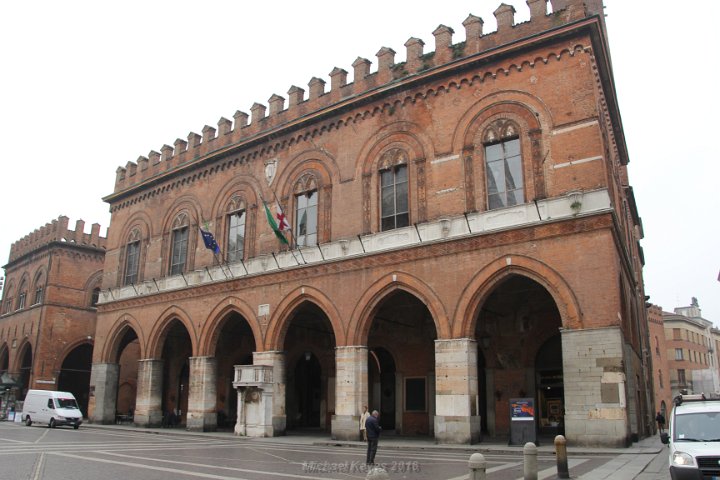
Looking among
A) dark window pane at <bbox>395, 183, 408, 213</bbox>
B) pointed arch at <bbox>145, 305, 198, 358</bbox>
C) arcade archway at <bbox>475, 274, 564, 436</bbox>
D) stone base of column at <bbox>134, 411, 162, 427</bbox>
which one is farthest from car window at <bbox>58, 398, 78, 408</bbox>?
arcade archway at <bbox>475, 274, 564, 436</bbox>

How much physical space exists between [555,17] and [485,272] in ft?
24.7

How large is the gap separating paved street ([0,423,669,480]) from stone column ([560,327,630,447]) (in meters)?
1.32

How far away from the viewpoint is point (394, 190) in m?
20.5

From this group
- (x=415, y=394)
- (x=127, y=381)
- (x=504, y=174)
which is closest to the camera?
(x=504, y=174)

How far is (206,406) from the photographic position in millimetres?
23984

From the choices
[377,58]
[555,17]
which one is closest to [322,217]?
[377,58]

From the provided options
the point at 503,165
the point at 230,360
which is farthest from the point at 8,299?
the point at 503,165

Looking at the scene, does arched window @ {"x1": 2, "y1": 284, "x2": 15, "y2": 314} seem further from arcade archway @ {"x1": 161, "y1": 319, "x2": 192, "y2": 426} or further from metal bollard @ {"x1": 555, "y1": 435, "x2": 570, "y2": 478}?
metal bollard @ {"x1": 555, "y1": 435, "x2": 570, "y2": 478}

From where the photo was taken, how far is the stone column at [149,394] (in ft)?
86.6

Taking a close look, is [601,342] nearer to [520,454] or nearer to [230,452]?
[520,454]

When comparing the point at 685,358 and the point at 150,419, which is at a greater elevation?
the point at 685,358

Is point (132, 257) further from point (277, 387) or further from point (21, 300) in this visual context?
point (21, 300)

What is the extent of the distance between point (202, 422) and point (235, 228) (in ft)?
24.9

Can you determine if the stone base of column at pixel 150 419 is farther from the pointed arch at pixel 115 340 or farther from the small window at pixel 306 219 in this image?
the small window at pixel 306 219
